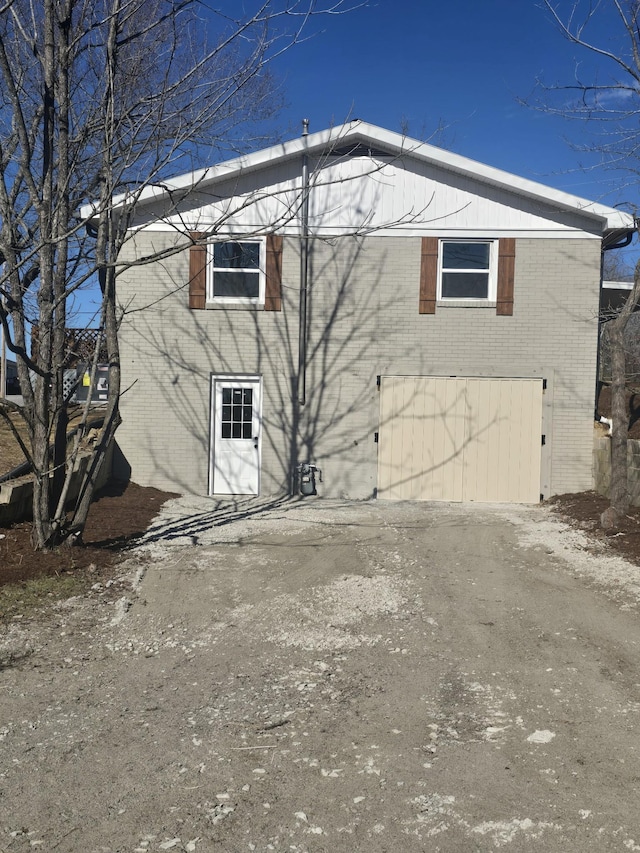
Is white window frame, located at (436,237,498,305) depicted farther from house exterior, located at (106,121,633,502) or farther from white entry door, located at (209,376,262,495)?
white entry door, located at (209,376,262,495)

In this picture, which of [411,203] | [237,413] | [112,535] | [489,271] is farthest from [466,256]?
[112,535]

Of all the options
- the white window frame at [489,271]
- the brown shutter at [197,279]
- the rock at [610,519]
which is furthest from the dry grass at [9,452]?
the rock at [610,519]

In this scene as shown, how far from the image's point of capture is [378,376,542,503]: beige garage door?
11633 millimetres

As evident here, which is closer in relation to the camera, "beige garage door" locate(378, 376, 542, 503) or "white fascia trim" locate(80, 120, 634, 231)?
"white fascia trim" locate(80, 120, 634, 231)

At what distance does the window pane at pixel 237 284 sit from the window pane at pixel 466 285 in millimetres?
3243

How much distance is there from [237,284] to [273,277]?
0.65 meters

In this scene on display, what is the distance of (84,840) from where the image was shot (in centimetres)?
268

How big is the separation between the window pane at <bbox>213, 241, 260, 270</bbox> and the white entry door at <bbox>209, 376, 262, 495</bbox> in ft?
6.34

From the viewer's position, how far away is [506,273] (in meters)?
11.5

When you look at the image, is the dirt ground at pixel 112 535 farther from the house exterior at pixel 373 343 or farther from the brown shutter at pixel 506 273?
the brown shutter at pixel 506 273

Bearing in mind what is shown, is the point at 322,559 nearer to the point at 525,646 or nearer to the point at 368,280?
the point at 525,646

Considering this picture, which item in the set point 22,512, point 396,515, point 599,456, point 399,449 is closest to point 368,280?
point 399,449

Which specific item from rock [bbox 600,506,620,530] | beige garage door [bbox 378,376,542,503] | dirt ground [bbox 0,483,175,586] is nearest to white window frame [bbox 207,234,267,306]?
beige garage door [bbox 378,376,542,503]

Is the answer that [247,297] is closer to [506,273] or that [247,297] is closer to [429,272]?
[429,272]
